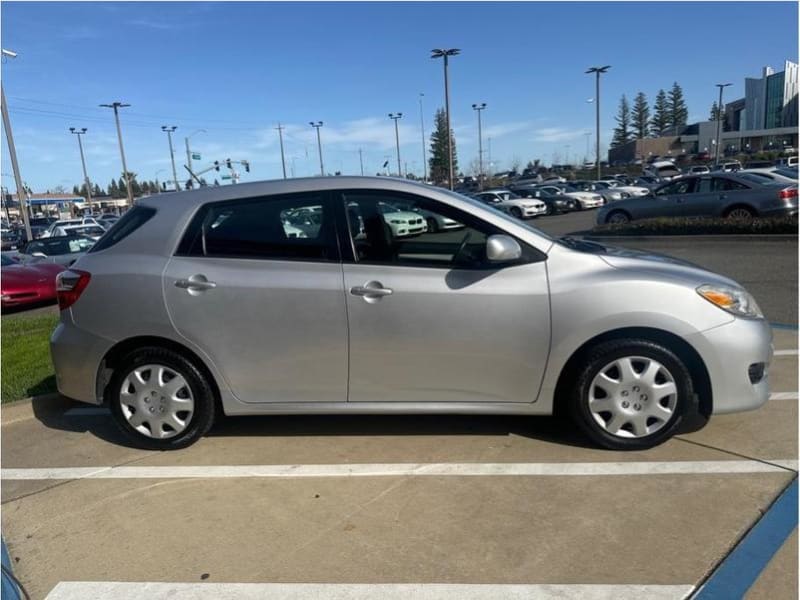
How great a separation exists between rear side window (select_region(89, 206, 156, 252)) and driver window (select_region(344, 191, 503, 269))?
142 centimetres

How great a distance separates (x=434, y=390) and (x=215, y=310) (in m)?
1.48

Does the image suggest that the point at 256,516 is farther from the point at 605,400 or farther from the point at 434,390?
the point at 605,400

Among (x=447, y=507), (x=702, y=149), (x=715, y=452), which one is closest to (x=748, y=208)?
(x=715, y=452)

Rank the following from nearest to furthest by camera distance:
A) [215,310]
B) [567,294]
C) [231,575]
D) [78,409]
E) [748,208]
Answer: [231,575] < [567,294] < [215,310] < [78,409] < [748,208]

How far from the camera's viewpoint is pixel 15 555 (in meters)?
3.05

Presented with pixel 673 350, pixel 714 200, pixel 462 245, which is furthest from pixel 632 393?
pixel 714 200

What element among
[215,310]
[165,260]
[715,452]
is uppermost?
[165,260]

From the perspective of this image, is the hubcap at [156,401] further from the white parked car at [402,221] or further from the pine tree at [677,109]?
the pine tree at [677,109]

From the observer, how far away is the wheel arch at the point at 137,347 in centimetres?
400

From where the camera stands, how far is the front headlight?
3.62m

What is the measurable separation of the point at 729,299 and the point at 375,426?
2.44 m

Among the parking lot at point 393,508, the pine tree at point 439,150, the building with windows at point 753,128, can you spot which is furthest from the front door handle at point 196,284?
the building with windows at point 753,128

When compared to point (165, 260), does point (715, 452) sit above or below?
below

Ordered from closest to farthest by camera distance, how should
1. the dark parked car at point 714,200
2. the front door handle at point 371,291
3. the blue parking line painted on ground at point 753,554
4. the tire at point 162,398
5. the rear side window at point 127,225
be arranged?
the blue parking line painted on ground at point 753,554
the front door handle at point 371,291
the tire at point 162,398
the rear side window at point 127,225
the dark parked car at point 714,200
